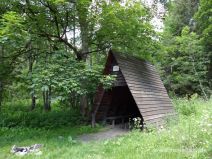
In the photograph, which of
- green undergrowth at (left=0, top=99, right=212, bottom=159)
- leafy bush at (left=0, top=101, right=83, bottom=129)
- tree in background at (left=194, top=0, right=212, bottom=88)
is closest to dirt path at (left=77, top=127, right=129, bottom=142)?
green undergrowth at (left=0, top=99, right=212, bottom=159)

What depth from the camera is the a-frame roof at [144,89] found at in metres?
8.42

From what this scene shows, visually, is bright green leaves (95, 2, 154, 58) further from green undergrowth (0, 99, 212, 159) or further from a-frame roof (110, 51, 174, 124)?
green undergrowth (0, 99, 212, 159)

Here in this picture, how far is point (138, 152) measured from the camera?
203 inches

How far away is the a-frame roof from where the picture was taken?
27.6 feet

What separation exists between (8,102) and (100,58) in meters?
6.03

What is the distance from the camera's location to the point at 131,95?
10094 mm

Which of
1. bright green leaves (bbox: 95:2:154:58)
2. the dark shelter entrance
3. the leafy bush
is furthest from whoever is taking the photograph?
the dark shelter entrance

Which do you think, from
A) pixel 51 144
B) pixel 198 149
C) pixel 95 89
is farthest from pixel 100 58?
pixel 198 149

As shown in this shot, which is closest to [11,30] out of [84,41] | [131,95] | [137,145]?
[84,41]

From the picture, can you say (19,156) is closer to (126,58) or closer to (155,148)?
(155,148)

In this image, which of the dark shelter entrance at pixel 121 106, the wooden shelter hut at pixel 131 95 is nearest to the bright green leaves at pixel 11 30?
the wooden shelter hut at pixel 131 95

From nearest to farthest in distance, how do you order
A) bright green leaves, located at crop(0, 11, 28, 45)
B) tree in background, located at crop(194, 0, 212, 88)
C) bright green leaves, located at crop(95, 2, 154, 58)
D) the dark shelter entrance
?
1. bright green leaves, located at crop(0, 11, 28, 45)
2. bright green leaves, located at crop(95, 2, 154, 58)
3. the dark shelter entrance
4. tree in background, located at crop(194, 0, 212, 88)

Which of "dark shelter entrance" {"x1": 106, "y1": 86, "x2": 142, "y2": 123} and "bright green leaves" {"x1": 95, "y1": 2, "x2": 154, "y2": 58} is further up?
"bright green leaves" {"x1": 95, "y1": 2, "x2": 154, "y2": 58}

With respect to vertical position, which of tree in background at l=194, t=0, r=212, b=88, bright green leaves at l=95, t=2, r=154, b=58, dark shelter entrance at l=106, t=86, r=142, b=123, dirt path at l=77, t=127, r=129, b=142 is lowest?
dirt path at l=77, t=127, r=129, b=142
